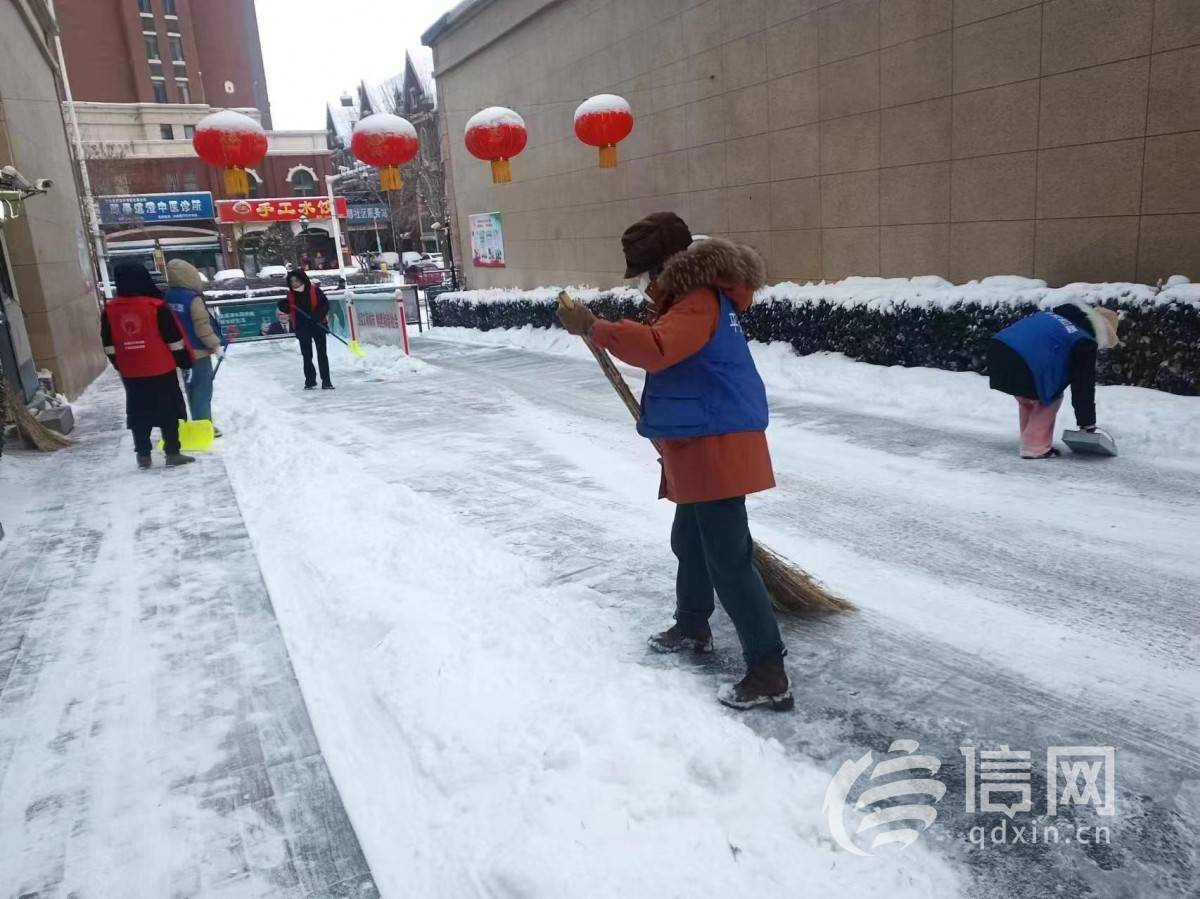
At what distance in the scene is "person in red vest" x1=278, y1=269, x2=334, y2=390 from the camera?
995cm

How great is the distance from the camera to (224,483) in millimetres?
6090

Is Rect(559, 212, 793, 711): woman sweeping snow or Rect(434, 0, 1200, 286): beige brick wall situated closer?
Rect(559, 212, 793, 711): woman sweeping snow

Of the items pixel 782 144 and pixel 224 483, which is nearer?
pixel 224 483

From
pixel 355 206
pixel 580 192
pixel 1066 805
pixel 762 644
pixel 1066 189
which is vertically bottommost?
pixel 1066 805

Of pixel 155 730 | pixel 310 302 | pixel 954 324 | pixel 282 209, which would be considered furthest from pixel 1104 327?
pixel 282 209

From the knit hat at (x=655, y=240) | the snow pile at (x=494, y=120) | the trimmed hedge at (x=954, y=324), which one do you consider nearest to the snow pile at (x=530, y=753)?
the trimmed hedge at (x=954, y=324)

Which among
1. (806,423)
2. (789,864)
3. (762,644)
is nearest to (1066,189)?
(806,423)

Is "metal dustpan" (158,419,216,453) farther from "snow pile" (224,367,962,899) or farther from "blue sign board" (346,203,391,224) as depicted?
"blue sign board" (346,203,391,224)

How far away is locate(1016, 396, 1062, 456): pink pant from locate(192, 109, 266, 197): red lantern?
739 cm

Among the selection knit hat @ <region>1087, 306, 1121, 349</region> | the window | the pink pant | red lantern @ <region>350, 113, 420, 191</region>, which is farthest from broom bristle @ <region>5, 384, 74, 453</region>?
the window

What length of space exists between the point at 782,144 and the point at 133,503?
8307 millimetres

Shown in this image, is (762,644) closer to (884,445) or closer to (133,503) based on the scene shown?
(884,445)

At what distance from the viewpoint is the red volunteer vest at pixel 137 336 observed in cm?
624

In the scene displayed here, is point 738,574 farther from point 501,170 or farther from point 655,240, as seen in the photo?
point 501,170
